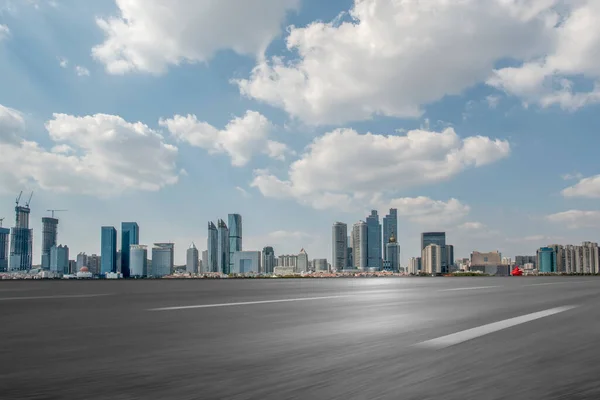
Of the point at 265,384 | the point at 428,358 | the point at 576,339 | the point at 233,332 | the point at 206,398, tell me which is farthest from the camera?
the point at 233,332

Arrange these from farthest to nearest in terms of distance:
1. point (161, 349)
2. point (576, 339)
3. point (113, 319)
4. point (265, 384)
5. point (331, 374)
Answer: point (113, 319) → point (576, 339) → point (161, 349) → point (331, 374) → point (265, 384)

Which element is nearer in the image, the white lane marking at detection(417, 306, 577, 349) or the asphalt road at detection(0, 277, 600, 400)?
the asphalt road at detection(0, 277, 600, 400)

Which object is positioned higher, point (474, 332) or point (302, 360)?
point (302, 360)

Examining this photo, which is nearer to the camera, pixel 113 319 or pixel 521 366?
pixel 521 366

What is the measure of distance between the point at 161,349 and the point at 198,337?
985mm

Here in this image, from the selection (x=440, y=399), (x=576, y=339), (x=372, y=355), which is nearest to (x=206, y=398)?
(x=440, y=399)

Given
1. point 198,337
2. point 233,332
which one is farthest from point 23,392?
point 233,332

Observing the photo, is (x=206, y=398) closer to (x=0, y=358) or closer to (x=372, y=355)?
(x=372, y=355)

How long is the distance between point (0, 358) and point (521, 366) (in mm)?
4371

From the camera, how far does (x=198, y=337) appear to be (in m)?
6.11

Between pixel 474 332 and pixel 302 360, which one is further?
pixel 474 332

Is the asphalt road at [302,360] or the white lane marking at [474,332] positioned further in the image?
the white lane marking at [474,332]

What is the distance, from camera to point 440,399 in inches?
122

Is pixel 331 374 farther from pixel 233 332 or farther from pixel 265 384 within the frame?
pixel 233 332
